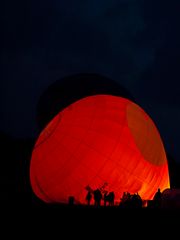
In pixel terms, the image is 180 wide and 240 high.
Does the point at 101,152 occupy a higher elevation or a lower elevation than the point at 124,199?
higher

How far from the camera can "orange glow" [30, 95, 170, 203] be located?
1590 centimetres

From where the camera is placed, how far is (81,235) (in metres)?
6.46

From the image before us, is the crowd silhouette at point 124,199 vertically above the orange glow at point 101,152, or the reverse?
the orange glow at point 101,152

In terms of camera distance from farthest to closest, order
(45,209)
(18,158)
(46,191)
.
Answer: (18,158) → (46,191) → (45,209)

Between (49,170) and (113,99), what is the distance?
149 inches

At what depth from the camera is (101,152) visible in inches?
660

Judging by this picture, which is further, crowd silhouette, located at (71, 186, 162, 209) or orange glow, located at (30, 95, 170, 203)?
orange glow, located at (30, 95, 170, 203)

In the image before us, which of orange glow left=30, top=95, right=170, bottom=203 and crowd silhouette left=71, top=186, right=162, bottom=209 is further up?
orange glow left=30, top=95, right=170, bottom=203

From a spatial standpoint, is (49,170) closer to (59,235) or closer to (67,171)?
(67,171)

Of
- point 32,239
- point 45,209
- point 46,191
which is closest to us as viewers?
point 32,239

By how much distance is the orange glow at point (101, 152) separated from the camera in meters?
15.9

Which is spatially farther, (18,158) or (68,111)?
(18,158)

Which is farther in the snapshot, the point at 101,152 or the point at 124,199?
the point at 101,152

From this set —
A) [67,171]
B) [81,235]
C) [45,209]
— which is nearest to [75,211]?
[45,209]
